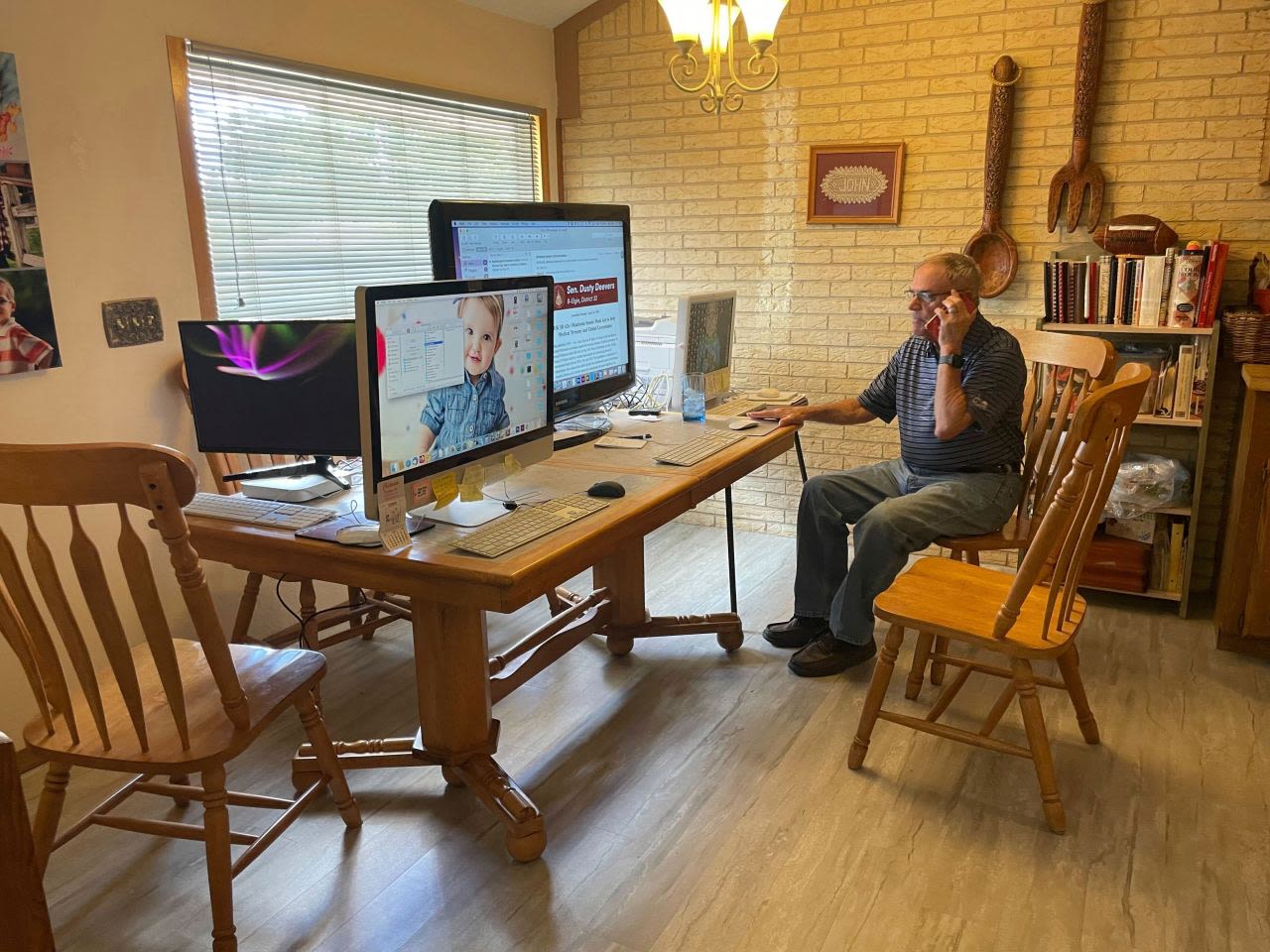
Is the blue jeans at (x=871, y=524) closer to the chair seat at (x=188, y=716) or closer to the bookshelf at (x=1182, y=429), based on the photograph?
the bookshelf at (x=1182, y=429)

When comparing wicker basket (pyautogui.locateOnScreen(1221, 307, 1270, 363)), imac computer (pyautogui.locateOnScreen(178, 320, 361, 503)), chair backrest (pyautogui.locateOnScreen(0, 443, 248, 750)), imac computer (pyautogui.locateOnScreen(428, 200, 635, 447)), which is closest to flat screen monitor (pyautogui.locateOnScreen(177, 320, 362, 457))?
imac computer (pyautogui.locateOnScreen(178, 320, 361, 503))

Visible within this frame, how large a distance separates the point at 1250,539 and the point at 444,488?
2.39 m

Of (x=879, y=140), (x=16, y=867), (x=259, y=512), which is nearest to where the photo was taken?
(x=16, y=867)

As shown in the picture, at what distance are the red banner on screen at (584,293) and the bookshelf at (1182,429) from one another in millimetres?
1570

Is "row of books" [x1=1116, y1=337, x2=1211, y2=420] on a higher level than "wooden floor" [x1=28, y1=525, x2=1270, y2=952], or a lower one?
higher

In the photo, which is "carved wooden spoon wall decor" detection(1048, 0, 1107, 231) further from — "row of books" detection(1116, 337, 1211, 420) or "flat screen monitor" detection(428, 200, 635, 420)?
"flat screen monitor" detection(428, 200, 635, 420)

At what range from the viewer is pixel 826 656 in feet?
9.45

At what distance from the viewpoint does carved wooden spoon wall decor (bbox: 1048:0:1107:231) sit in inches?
127

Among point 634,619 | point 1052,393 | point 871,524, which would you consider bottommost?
point 634,619

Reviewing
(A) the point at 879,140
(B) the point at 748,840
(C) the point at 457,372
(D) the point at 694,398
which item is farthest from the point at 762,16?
(B) the point at 748,840

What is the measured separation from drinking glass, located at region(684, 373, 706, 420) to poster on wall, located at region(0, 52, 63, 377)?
170cm

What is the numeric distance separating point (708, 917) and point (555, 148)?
345cm

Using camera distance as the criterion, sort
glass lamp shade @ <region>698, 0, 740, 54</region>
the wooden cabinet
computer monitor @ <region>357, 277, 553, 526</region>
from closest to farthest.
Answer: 1. computer monitor @ <region>357, 277, 553, 526</region>
2. glass lamp shade @ <region>698, 0, 740, 54</region>
3. the wooden cabinet

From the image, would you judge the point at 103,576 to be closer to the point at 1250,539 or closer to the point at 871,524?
the point at 871,524
